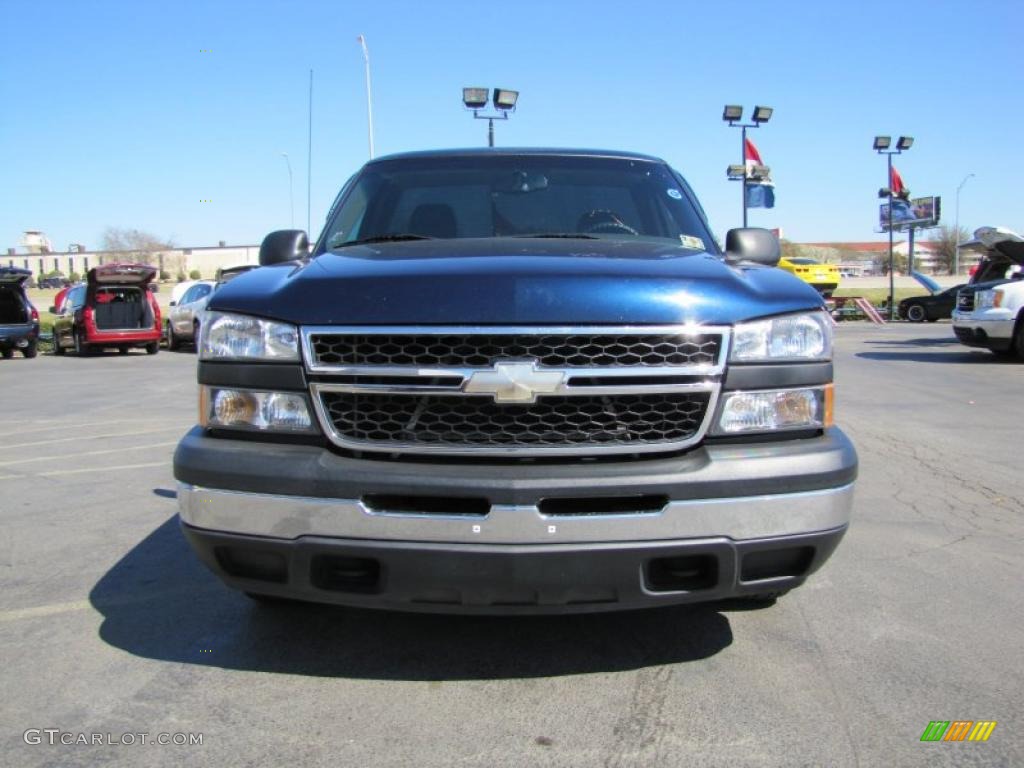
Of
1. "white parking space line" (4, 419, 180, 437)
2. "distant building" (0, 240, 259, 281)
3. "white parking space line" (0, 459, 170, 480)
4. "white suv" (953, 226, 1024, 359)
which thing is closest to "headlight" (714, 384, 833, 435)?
"white parking space line" (0, 459, 170, 480)

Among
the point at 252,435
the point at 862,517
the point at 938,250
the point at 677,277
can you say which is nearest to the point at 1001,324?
the point at 862,517

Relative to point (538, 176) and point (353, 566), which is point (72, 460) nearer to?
point (538, 176)

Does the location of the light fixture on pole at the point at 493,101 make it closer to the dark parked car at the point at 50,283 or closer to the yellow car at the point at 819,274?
the yellow car at the point at 819,274

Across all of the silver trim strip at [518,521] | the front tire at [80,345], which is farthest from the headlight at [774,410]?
the front tire at [80,345]

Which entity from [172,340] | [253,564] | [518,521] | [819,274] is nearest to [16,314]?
[172,340]

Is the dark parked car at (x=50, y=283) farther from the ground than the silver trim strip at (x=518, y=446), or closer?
closer

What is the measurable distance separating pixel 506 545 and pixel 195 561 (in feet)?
7.77

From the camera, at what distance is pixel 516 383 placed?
2.57 metres

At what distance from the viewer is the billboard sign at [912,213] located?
131ft

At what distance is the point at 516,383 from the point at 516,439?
0.18 m

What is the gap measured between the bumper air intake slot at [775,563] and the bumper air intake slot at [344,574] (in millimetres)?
1138

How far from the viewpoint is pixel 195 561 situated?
4.22 meters

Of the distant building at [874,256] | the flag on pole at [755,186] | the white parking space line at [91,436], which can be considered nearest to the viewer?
the white parking space line at [91,436]

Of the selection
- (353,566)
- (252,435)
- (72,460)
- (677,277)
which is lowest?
(72,460)
